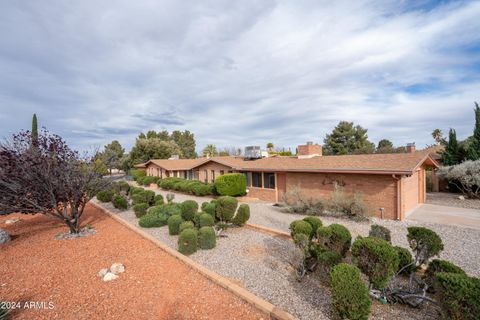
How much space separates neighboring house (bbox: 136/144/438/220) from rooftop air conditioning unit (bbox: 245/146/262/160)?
2.91 meters

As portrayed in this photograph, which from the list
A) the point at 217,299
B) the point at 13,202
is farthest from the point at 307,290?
the point at 13,202

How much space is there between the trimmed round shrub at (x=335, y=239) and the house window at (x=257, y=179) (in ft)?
39.1

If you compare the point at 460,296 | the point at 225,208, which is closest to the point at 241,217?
the point at 225,208

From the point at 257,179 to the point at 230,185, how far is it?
7.25 feet

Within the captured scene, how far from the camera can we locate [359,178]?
37.9 feet

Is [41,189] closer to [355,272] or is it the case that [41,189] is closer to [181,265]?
[181,265]

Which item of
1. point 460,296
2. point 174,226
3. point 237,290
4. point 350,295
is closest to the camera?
point 460,296

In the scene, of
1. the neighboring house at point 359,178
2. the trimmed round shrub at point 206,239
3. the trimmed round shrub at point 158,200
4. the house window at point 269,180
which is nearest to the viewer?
the trimmed round shrub at point 206,239

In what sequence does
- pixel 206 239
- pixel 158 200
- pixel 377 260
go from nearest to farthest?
pixel 377 260, pixel 206 239, pixel 158 200

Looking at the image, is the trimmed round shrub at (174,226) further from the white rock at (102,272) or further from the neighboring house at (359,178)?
the neighboring house at (359,178)

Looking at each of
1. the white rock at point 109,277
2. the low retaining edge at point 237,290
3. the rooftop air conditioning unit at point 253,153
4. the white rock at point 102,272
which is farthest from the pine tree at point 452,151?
the white rock at point 102,272

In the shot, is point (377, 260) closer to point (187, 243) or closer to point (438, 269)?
point (438, 269)

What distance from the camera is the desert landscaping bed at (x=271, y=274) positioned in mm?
4004

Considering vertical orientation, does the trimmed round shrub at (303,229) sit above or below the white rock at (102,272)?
above
